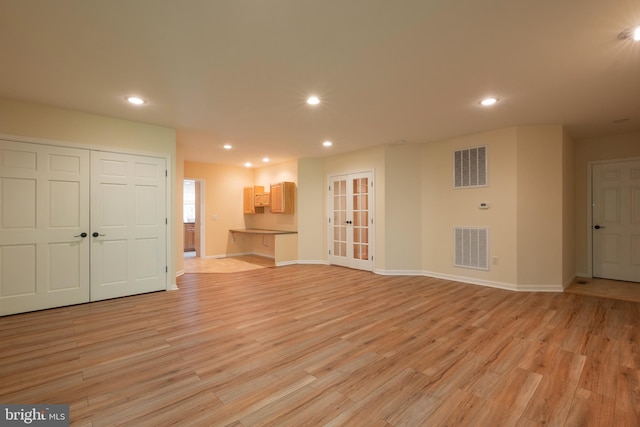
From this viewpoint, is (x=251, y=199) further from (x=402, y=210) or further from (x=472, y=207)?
(x=472, y=207)

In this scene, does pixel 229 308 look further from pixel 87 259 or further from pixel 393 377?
pixel 393 377

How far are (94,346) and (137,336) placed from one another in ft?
1.14

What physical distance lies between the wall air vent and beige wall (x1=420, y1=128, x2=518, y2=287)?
3.1 inches

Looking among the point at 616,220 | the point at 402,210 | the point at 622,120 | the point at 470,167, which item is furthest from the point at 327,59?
the point at 616,220

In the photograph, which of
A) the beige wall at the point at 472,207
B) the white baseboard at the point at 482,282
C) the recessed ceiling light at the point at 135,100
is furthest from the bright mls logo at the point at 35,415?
the beige wall at the point at 472,207

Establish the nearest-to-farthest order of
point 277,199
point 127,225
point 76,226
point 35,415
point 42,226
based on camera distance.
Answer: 1. point 35,415
2. point 42,226
3. point 76,226
4. point 127,225
5. point 277,199

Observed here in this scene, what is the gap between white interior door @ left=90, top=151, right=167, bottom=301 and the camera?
403cm

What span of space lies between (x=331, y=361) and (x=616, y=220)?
19.9 ft

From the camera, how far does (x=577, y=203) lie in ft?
18.1

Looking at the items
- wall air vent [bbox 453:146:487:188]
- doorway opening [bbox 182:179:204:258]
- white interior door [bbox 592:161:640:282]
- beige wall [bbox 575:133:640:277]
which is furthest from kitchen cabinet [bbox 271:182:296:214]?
white interior door [bbox 592:161:640:282]

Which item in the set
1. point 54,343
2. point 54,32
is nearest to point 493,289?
point 54,343

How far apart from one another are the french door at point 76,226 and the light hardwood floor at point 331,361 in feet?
1.04

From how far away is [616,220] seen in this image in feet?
17.1

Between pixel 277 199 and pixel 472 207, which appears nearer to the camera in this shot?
pixel 472 207
